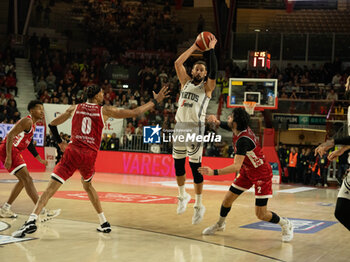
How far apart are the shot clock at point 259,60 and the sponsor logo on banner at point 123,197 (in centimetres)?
927

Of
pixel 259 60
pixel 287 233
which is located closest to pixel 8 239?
pixel 287 233

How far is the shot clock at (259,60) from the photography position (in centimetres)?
2022

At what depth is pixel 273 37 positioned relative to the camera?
93.9ft

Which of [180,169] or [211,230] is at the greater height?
[180,169]

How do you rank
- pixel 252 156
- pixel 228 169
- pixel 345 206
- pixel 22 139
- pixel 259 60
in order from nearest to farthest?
pixel 345 206 < pixel 228 169 < pixel 252 156 < pixel 22 139 < pixel 259 60

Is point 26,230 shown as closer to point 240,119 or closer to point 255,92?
point 240,119

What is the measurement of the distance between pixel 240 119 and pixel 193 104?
1.09 m

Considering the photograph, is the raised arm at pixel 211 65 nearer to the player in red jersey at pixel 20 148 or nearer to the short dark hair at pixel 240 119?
the short dark hair at pixel 240 119

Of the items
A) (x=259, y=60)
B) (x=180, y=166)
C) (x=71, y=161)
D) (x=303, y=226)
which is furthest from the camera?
(x=259, y=60)

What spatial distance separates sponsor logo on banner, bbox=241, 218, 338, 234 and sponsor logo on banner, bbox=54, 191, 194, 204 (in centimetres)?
309

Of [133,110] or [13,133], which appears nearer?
[133,110]

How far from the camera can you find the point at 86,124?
22.6 feet

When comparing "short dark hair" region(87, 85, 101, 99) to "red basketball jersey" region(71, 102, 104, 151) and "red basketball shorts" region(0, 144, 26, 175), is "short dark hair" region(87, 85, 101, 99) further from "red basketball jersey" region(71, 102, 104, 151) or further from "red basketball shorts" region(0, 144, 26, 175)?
"red basketball shorts" region(0, 144, 26, 175)

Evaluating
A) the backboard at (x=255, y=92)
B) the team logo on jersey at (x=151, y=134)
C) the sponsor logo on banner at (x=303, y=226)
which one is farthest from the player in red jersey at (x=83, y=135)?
the backboard at (x=255, y=92)
